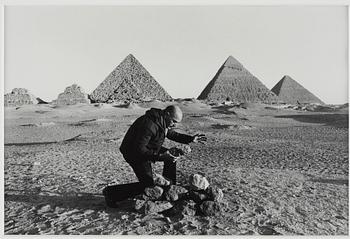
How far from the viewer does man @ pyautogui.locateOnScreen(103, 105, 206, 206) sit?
172 inches

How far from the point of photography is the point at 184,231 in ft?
13.4

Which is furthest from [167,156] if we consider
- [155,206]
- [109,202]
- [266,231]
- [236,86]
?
[236,86]

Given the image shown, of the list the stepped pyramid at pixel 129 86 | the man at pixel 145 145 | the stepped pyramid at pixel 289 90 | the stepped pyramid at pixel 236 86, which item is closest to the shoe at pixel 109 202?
the man at pixel 145 145

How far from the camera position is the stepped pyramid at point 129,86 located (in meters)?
65.6

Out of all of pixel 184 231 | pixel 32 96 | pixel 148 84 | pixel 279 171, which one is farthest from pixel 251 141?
pixel 148 84

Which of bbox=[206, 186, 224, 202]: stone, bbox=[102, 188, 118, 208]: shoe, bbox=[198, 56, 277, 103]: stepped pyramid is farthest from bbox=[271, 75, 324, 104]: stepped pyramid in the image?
bbox=[102, 188, 118, 208]: shoe

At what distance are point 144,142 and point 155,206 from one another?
2.45 feet

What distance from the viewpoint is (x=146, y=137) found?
4.35 metres

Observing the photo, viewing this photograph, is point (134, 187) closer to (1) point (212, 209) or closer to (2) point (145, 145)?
(2) point (145, 145)

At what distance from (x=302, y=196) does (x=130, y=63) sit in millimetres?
72462

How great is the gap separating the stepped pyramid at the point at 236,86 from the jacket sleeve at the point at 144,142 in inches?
3097

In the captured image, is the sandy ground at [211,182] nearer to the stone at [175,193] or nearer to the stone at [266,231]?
the stone at [266,231]

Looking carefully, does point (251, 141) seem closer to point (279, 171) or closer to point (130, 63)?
point (279, 171)

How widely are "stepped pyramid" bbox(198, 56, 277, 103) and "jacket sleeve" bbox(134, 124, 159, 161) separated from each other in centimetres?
7867
